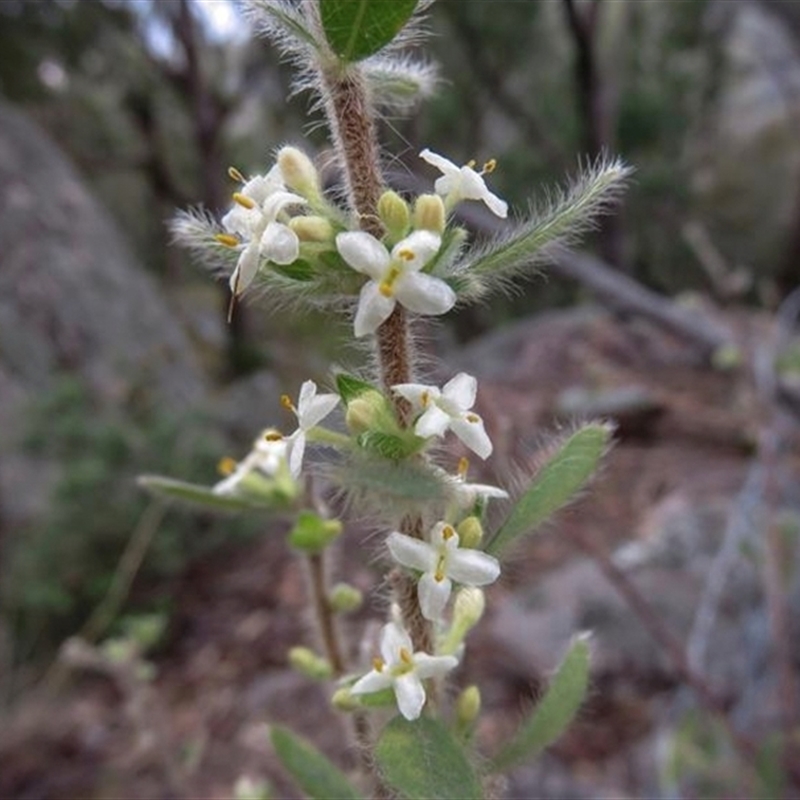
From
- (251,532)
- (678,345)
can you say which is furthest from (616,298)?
(678,345)

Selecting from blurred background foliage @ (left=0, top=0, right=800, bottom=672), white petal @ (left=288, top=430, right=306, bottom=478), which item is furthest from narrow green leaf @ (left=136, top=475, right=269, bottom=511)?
blurred background foliage @ (left=0, top=0, right=800, bottom=672)

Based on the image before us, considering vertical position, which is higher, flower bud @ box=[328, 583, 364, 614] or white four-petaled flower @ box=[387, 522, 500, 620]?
white four-petaled flower @ box=[387, 522, 500, 620]

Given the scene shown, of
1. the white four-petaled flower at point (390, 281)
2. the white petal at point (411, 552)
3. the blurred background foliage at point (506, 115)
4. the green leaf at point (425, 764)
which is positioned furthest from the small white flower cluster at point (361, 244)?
the blurred background foliage at point (506, 115)

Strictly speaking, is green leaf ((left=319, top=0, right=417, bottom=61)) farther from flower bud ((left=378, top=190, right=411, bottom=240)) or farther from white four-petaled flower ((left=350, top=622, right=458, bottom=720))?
white four-petaled flower ((left=350, top=622, right=458, bottom=720))

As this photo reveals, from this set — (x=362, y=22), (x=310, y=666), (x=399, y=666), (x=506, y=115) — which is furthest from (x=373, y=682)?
(x=506, y=115)

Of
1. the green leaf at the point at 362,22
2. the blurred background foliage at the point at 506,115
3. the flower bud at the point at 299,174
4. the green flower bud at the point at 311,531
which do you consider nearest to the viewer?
the green leaf at the point at 362,22

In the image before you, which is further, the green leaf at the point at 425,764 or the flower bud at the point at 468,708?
the flower bud at the point at 468,708

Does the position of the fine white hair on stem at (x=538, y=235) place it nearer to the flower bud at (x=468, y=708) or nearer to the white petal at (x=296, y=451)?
the white petal at (x=296, y=451)
